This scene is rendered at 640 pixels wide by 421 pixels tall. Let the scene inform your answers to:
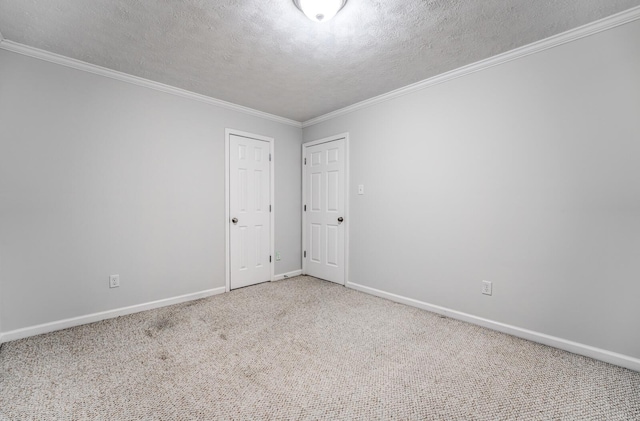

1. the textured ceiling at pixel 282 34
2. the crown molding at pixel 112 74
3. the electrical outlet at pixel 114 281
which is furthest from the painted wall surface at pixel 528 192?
the electrical outlet at pixel 114 281

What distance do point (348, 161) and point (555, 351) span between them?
273 centimetres

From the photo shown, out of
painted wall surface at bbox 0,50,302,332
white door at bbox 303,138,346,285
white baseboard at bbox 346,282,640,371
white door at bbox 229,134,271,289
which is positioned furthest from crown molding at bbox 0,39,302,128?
white baseboard at bbox 346,282,640,371

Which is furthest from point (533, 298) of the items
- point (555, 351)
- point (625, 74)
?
point (625, 74)

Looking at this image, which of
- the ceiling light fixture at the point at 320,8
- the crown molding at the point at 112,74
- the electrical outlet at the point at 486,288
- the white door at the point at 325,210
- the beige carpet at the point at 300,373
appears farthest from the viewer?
the white door at the point at 325,210

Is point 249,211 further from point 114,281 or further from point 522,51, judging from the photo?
point 522,51

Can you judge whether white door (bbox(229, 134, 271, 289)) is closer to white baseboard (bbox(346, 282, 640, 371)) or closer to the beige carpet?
the beige carpet

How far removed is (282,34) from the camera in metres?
2.11

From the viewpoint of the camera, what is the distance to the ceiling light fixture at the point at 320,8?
1.71m

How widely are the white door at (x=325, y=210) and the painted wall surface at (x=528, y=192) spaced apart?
0.68 m

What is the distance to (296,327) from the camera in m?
2.52

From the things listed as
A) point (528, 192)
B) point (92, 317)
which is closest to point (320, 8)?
point (528, 192)

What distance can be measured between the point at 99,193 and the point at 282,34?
7.27ft

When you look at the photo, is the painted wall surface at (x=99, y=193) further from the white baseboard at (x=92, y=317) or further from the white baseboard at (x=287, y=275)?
the white baseboard at (x=287, y=275)

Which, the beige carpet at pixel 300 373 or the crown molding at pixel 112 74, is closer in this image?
the beige carpet at pixel 300 373
